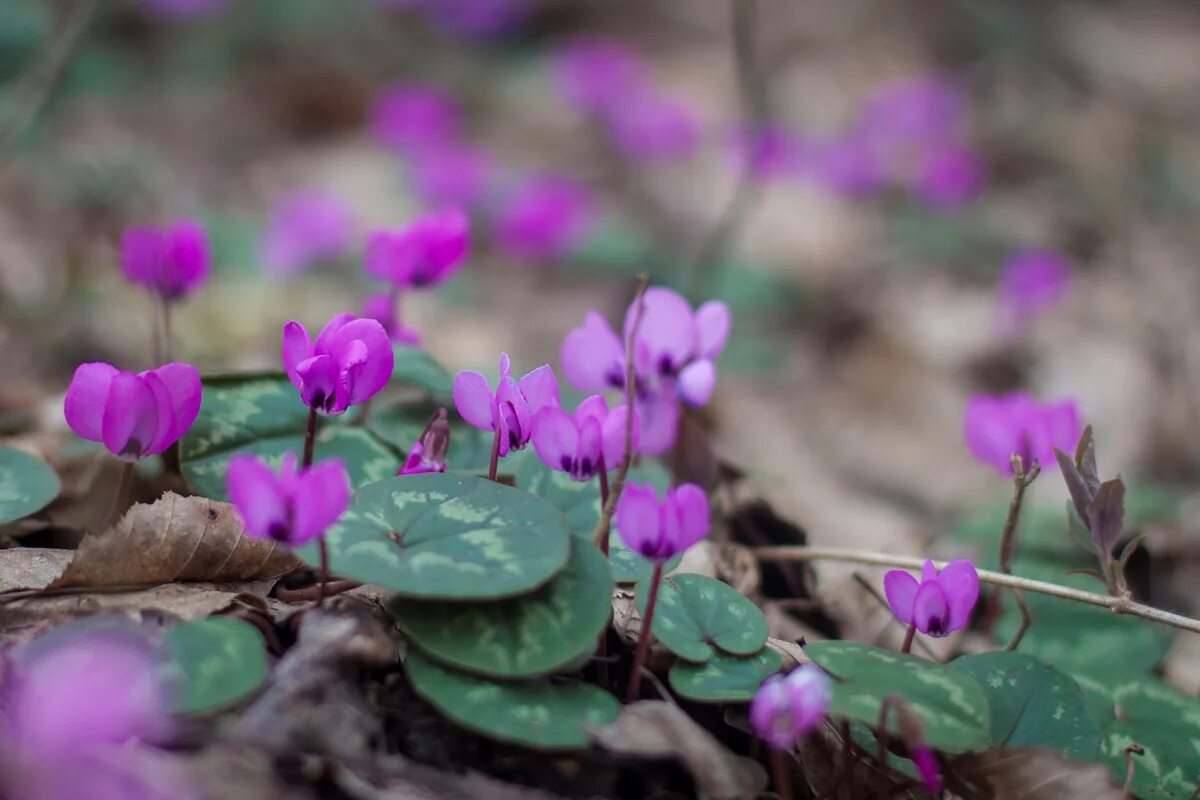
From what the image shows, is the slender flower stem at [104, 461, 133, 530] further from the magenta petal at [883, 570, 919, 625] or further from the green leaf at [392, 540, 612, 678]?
the magenta petal at [883, 570, 919, 625]

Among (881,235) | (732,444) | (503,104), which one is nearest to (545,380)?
(732,444)

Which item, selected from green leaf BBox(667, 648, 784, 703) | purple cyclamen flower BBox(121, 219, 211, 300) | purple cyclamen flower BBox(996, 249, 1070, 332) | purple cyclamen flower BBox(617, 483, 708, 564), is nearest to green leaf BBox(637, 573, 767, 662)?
green leaf BBox(667, 648, 784, 703)

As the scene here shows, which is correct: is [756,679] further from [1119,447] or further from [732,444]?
[1119,447]

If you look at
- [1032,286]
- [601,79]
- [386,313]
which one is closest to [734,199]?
[601,79]

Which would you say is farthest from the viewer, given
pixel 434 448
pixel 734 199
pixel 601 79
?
pixel 601 79

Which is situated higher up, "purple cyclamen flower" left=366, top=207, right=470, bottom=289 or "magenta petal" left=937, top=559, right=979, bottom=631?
"purple cyclamen flower" left=366, top=207, right=470, bottom=289

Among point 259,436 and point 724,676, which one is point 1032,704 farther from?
point 259,436

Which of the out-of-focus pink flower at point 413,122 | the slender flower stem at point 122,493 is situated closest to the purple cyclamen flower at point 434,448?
the slender flower stem at point 122,493
